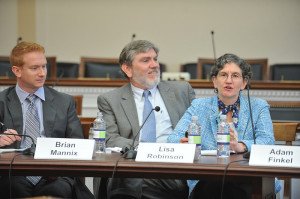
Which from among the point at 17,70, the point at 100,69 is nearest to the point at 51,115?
the point at 17,70

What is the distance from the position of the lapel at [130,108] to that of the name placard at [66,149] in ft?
3.14

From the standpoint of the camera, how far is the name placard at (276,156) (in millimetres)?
2217

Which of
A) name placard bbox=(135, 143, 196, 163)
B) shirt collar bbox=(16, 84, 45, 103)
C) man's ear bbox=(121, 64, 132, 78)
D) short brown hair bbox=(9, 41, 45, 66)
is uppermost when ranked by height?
short brown hair bbox=(9, 41, 45, 66)

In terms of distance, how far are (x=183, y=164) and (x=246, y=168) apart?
11.8 inches

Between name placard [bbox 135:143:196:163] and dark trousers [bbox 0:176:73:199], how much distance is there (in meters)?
0.70

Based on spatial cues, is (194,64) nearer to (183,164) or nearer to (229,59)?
(229,59)

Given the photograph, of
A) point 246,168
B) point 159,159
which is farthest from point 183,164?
point 246,168

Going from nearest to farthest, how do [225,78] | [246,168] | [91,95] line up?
[246,168] < [225,78] < [91,95]

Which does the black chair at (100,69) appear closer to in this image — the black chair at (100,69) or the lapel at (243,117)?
the black chair at (100,69)

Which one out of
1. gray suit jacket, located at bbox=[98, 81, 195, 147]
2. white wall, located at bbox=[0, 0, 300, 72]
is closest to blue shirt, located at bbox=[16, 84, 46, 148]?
gray suit jacket, located at bbox=[98, 81, 195, 147]

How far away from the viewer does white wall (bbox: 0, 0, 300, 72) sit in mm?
8344

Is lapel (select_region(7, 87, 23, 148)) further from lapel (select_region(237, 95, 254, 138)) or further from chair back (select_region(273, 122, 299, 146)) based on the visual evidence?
chair back (select_region(273, 122, 299, 146))

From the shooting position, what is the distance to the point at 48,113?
3287 millimetres

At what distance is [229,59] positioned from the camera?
3148 millimetres
